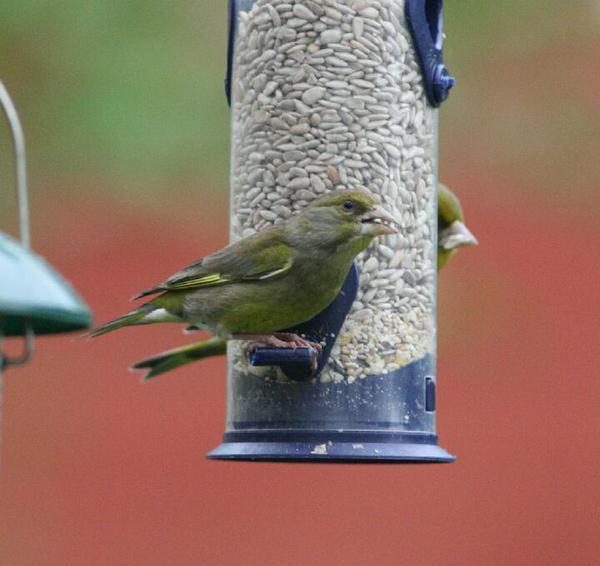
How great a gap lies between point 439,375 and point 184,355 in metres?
4.65

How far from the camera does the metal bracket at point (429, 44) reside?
6574mm

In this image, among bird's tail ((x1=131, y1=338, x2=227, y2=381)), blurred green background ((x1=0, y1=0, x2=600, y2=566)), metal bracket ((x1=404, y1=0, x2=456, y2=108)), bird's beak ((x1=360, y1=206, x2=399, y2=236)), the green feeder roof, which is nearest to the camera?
the green feeder roof

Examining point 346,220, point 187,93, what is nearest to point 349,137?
point 346,220

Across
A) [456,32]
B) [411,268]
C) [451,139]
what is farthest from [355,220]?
[451,139]

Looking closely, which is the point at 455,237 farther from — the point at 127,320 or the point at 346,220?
the point at 127,320

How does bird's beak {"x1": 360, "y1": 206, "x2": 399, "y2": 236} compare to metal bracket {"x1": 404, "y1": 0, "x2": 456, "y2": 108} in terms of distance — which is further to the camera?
metal bracket {"x1": 404, "y1": 0, "x2": 456, "y2": 108}

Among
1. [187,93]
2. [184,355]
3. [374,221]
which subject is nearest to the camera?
[374,221]

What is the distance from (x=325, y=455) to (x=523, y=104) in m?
5.72

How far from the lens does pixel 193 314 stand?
643 centimetres

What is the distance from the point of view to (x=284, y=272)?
6.26 m

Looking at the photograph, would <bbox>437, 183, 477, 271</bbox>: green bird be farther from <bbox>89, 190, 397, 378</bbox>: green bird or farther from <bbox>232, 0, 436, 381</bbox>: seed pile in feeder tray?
<bbox>89, 190, 397, 378</bbox>: green bird

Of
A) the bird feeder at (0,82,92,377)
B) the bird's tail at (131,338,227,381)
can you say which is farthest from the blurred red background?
the bird feeder at (0,82,92,377)

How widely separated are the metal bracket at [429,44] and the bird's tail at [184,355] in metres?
1.22

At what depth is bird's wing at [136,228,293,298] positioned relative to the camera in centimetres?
628
